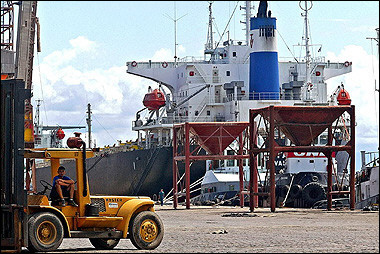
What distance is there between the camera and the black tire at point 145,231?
17.1 m

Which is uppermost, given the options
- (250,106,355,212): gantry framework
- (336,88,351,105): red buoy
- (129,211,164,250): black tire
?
(336,88,351,105): red buoy

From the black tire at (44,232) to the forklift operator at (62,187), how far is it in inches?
24.0

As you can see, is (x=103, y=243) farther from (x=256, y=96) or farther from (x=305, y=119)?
(x=256, y=96)

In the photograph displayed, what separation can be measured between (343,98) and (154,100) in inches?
524

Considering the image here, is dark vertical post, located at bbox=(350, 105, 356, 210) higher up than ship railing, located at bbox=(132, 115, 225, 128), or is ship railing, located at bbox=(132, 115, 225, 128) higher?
ship railing, located at bbox=(132, 115, 225, 128)

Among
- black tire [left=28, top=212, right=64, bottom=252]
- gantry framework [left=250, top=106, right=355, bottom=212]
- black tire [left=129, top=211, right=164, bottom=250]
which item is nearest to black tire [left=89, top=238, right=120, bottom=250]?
black tire [left=129, top=211, right=164, bottom=250]

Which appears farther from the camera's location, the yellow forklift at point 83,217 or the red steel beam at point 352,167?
the red steel beam at point 352,167

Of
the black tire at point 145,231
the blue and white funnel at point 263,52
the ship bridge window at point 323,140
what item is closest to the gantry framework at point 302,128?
the blue and white funnel at point 263,52

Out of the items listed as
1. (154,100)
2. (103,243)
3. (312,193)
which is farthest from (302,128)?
(154,100)

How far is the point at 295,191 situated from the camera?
45938 millimetres

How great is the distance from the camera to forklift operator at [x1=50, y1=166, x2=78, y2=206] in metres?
16.6

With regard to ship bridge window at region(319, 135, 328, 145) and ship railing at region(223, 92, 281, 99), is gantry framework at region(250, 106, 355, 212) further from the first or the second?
ship bridge window at region(319, 135, 328, 145)

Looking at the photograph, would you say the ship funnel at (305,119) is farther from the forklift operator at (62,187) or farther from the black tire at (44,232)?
the black tire at (44,232)

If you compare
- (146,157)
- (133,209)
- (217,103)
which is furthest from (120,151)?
(133,209)
